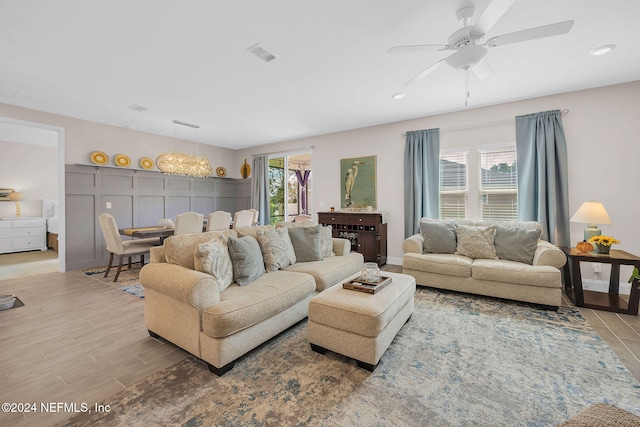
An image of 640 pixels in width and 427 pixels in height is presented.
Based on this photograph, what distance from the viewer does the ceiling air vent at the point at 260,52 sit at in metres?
2.64

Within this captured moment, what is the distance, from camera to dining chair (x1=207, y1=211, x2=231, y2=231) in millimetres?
4618

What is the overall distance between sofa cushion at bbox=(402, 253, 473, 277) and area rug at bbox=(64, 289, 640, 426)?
0.97 m

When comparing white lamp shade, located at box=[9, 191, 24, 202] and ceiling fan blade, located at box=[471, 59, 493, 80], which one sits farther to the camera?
white lamp shade, located at box=[9, 191, 24, 202]

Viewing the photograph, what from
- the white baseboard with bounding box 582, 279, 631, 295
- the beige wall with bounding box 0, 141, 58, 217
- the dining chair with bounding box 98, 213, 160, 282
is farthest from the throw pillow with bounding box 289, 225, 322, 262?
the beige wall with bounding box 0, 141, 58, 217

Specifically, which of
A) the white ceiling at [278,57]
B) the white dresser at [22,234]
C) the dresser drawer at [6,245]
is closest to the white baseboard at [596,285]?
the white ceiling at [278,57]

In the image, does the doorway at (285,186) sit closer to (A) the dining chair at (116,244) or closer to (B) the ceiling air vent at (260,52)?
(A) the dining chair at (116,244)

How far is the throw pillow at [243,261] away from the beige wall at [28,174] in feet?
26.1

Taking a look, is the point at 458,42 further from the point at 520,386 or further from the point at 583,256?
the point at 583,256

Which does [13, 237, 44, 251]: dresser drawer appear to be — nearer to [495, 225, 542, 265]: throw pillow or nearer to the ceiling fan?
the ceiling fan

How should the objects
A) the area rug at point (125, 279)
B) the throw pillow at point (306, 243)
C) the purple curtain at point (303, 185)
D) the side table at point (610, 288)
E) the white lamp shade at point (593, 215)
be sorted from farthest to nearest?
the purple curtain at point (303, 185) → the area rug at point (125, 279) → the throw pillow at point (306, 243) → the white lamp shade at point (593, 215) → the side table at point (610, 288)

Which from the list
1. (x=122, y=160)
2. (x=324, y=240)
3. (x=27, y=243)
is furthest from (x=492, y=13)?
(x=27, y=243)

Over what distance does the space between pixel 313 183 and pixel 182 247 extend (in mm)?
3942

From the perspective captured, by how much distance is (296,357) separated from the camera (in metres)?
2.12

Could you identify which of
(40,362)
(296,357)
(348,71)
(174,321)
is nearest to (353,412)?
(296,357)
